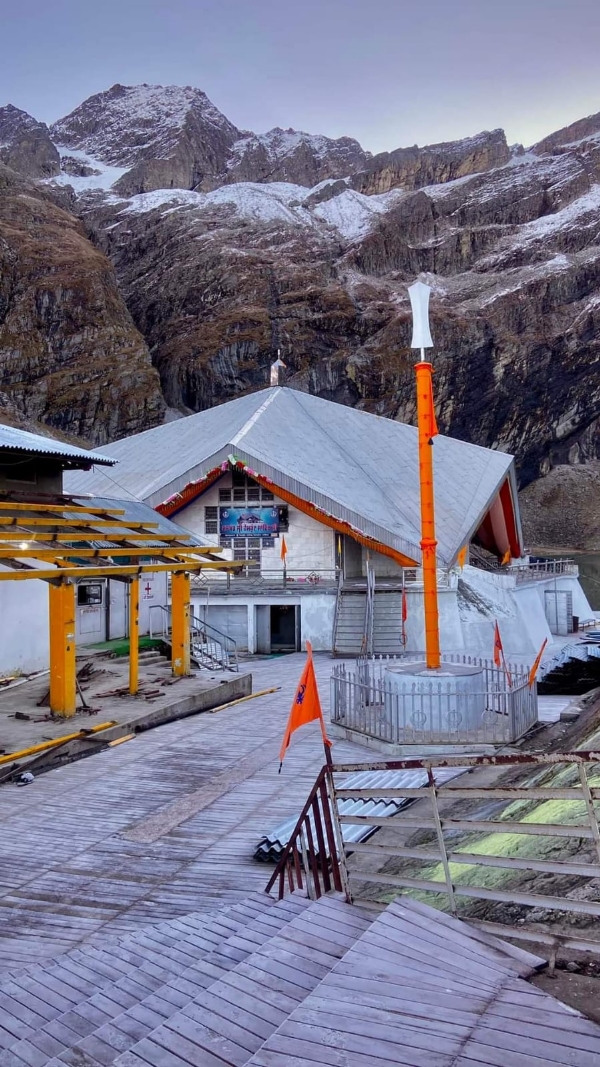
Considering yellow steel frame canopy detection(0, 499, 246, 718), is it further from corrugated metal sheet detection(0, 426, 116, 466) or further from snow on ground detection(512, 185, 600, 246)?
snow on ground detection(512, 185, 600, 246)

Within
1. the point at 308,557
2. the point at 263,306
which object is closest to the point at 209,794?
the point at 308,557

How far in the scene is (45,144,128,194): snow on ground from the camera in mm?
155625

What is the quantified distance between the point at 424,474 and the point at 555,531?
12071 centimetres

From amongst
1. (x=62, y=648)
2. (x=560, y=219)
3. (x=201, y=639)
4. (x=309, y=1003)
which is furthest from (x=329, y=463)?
(x=560, y=219)

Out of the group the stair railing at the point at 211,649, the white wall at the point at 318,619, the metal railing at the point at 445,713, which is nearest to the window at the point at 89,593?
the stair railing at the point at 211,649

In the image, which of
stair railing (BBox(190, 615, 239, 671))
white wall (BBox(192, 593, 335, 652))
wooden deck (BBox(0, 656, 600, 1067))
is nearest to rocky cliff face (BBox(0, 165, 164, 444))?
white wall (BBox(192, 593, 335, 652))

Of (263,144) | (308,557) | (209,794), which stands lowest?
(209,794)

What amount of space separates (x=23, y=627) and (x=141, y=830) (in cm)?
1068

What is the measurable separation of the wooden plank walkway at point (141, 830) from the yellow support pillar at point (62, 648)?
5.41ft

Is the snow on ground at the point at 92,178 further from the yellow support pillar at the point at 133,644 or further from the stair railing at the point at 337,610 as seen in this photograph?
the yellow support pillar at the point at 133,644

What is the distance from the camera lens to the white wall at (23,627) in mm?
17531

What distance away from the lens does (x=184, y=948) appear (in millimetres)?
5098

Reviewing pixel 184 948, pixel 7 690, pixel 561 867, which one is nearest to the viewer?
pixel 561 867

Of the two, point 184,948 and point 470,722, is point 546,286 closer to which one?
point 470,722
